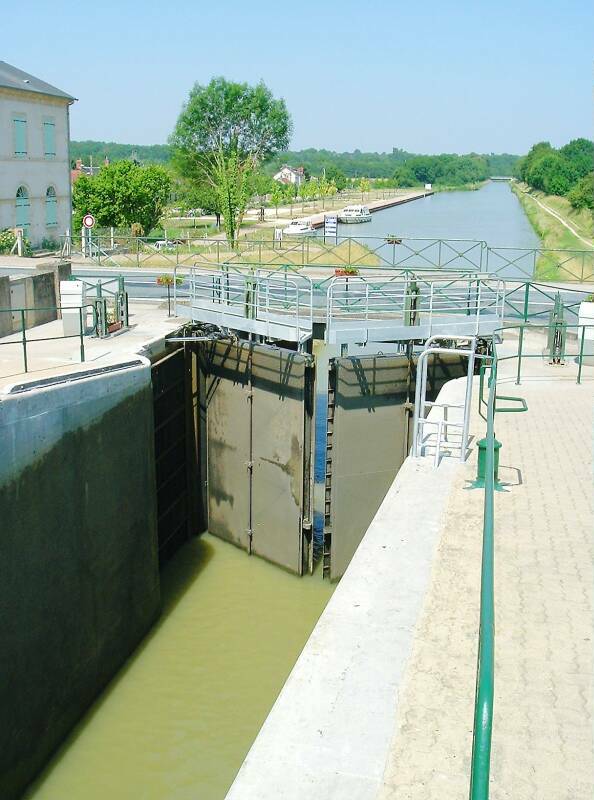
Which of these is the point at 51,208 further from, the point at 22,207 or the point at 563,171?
the point at 563,171

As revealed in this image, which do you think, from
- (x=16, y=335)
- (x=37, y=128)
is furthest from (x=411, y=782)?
(x=37, y=128)

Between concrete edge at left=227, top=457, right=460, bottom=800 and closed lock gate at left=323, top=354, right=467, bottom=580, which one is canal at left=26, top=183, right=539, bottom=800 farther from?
concrete edge at left=227, top=457, right=460, bottom=800

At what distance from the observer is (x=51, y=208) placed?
37438mm

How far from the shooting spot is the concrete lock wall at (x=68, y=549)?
30.4 ft

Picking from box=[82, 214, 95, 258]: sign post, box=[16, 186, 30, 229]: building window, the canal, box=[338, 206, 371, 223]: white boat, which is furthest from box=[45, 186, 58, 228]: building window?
box=[338, 206, 371, 223]: white boat

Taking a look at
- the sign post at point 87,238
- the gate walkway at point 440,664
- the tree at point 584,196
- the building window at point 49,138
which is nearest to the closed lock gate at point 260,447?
the gate walkway at point 440,664

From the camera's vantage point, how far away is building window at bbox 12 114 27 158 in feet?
113

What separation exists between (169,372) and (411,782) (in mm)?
10307

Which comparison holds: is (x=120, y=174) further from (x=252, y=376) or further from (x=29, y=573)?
(x=29, y=573)

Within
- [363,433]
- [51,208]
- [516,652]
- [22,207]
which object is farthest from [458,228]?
[516,652]

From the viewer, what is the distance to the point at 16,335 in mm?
15164

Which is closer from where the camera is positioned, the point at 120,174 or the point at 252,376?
the point at 252,376

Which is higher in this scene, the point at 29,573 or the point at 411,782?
the point at 411,782

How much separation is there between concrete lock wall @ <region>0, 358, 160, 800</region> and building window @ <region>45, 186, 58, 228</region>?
27111 mm
